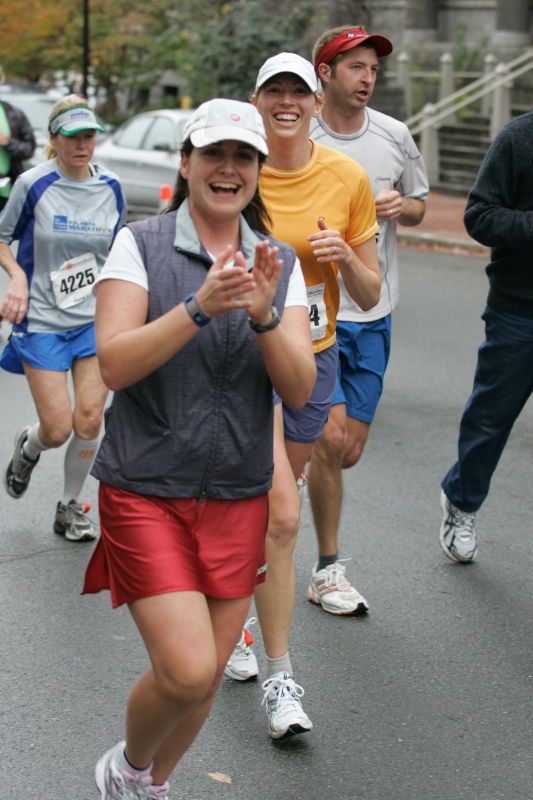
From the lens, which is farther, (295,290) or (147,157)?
(147,157)

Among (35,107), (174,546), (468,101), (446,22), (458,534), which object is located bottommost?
(468,101)

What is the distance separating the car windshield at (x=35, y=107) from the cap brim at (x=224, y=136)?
19.3 metres

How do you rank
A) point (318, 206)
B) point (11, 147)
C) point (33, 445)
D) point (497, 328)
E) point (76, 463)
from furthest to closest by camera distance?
point (11, 147) < point (33, 445) < point (76, 463) < point (497, 328) < point (318, 206)

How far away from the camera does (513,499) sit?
7.57 metres

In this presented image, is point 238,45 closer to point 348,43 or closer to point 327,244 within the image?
point 348,43

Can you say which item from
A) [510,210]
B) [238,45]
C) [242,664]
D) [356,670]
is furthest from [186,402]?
[238,45]

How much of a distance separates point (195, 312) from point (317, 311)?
1649 millimetres

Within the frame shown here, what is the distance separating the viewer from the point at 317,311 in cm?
505

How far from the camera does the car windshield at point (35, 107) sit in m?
22.5

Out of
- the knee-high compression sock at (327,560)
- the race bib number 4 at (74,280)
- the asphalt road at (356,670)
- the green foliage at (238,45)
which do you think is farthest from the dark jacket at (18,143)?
the green foliage at (238,45)

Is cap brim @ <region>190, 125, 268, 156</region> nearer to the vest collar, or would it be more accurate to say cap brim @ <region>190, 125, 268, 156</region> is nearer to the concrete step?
the vest collar

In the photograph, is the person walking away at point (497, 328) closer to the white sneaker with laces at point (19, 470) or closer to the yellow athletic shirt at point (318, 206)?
the yellow athletic shirt at point (318, 206)

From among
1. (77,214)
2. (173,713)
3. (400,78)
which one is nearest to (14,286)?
(77,214)

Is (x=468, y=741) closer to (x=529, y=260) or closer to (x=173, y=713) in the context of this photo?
(x=173, y=713)
